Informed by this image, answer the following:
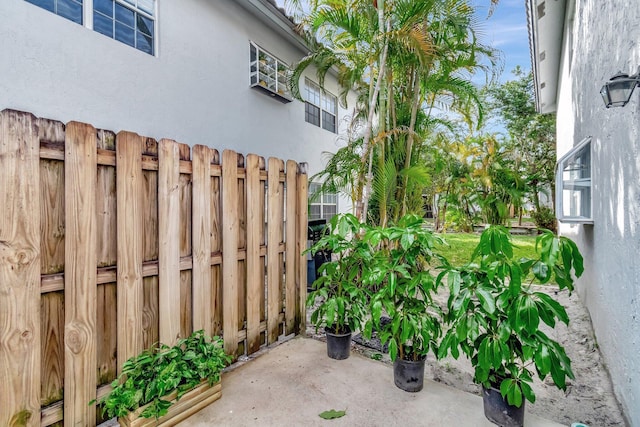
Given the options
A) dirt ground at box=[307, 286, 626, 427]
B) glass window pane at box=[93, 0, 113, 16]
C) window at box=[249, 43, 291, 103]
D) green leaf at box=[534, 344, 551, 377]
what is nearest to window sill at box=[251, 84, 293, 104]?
window at box=[249, 43, 291, 103]

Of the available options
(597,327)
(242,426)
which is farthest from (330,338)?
(597,327)

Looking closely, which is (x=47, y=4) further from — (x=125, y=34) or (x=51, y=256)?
(x=51, y=256)

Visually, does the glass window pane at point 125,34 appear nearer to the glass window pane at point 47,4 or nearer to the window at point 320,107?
the glass window pane at point 47,4

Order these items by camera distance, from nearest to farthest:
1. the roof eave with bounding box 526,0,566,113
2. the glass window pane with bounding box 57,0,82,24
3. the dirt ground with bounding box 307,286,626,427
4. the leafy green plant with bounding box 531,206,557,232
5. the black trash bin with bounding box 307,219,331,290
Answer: the dirt ground with bounding box 307,286,626,427 < the glass window pane with bounding box 57,0,82,24 < the roof eave with bounding box 526,0,566,113 < the black trash bin with bounding box 307,219,331,290 < the leafy green plant with bounding box 531,206,557,232

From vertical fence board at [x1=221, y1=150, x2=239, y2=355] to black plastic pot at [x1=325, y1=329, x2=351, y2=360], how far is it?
0.87 m

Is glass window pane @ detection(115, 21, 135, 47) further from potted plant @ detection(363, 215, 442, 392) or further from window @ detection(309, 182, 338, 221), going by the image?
window @ detection(309, 182, 338, 221)

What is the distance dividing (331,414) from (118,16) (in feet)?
17.7

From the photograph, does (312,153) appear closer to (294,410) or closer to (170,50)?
(170,50)

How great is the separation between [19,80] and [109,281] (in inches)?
116

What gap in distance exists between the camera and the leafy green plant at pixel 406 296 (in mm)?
2227

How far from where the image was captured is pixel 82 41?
3.79 meters

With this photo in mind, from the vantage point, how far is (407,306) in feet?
7.90

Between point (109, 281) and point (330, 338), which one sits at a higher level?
point (109, 281)

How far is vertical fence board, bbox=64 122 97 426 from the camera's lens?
1822 millimetres
